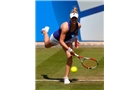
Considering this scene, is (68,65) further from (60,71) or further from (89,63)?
(60,71)

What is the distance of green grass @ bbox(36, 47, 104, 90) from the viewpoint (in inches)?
375

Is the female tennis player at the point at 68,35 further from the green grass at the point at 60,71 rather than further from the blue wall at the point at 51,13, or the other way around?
the blue wall at the point at 51,13

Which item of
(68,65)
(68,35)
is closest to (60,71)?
(68,65)

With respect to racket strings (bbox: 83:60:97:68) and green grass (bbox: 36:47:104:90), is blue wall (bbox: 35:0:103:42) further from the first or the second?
racket strings (bbox: 83:60:97:68)

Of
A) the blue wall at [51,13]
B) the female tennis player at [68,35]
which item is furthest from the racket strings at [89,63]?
the blue wall at [51,13]

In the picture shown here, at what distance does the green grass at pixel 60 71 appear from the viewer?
375 inches

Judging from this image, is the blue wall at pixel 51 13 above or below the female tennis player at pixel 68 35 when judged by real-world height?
below

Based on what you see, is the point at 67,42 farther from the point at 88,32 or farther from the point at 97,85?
the point at 88,32

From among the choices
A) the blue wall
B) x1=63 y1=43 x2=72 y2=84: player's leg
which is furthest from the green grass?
the blue wall

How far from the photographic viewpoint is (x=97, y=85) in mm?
9641

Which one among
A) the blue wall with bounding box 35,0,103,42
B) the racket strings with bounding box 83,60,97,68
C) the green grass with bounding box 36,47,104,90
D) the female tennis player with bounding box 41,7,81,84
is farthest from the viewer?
the blue wall with bounding box 35,0,103,42

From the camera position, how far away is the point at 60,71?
38.8ft
